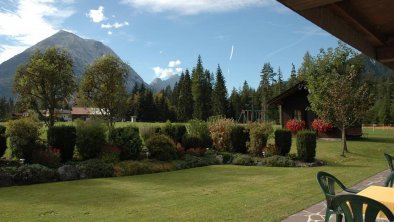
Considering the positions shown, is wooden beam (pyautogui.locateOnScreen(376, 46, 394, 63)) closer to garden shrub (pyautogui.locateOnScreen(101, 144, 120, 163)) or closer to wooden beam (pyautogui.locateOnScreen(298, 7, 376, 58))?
wooden beam (pyautogui.locateOnScreen(298, 7, 376, 58))

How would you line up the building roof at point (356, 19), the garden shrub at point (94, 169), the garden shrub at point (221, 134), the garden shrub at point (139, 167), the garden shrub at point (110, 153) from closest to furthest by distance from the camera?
the building roof at point (356, 19) → the garden shrub at point (94, 169) → the garden shrub at point (139, 167) → the garden shrub at point (110, 153) → the garden shrub at point (221, 134)

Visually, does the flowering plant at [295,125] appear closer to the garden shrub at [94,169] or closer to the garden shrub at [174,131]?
the garden shrub at [174,131]

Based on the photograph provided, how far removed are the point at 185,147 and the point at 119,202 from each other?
1066 cm

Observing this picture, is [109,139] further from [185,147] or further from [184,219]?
[184,219]

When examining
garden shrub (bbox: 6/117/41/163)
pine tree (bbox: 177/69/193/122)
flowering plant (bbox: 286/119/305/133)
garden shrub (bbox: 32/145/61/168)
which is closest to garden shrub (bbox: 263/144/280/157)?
garden shrub (bbox: 32/145/61/168)

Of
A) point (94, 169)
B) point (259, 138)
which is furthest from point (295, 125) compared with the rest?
point (94, 169)

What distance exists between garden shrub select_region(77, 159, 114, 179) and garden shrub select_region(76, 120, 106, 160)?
137cm

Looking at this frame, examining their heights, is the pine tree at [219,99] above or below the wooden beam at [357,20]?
above

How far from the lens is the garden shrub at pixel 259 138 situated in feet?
61.9

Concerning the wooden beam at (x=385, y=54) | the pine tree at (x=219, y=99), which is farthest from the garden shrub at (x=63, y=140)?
the pine tree at (x=219, y=99)

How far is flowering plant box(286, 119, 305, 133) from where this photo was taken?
2941 centimetres

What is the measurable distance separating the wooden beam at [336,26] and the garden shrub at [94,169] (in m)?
10.4

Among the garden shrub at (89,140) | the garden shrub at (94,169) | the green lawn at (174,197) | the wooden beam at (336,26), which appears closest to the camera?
the wooden beam at (336,26)

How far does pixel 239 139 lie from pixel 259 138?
1.43 metres
